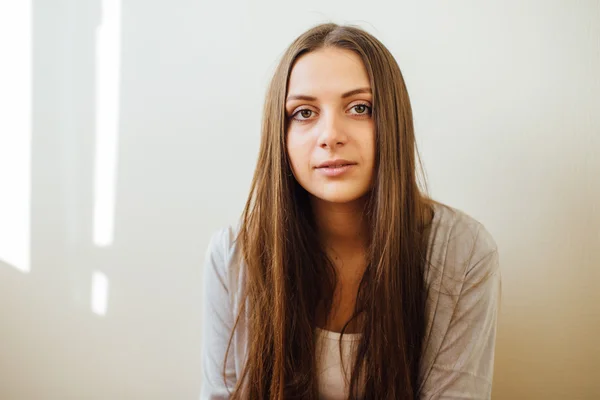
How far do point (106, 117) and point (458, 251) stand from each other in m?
0.99

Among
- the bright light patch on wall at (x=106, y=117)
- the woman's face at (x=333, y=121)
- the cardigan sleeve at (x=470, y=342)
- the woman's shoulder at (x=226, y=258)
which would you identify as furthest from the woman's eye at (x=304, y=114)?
the bright light patch on wall at (x=106, y=117)

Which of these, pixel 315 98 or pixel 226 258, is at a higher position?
pixel 315 98

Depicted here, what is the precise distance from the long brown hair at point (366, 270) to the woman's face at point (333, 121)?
0.02 meters

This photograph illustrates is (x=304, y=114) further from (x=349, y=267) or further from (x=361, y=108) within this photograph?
(x=349, y=267)

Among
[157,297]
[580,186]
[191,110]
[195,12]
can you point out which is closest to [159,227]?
[157,297]

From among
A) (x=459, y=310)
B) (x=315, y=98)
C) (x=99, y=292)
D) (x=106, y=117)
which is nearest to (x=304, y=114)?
(x=315, y=98)

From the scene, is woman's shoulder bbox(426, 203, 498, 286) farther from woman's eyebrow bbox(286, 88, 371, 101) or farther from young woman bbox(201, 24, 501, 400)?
woman's eyebrow bbox(286, 88, 371, 101)

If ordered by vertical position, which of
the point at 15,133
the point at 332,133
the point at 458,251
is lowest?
the point at 458,251

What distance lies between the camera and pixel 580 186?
4.31 ft

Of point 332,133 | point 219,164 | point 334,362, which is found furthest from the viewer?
point 219,164

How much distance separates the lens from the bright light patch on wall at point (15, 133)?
1.44 meters

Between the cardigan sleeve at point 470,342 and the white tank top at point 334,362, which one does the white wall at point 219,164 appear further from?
the white tank top at point 334,362

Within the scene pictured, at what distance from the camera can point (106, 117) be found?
4.74 feet

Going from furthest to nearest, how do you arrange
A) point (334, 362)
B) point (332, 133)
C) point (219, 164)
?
point (219, 164) → point (334, 362) → point (332, 133)
